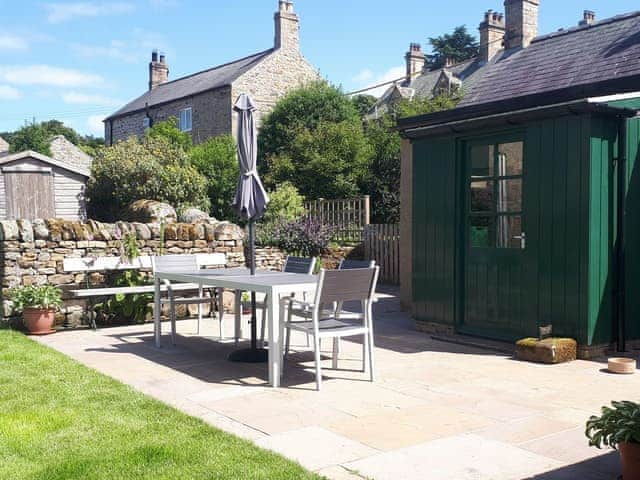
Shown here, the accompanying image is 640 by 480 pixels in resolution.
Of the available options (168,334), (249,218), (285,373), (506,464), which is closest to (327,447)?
(506,464)

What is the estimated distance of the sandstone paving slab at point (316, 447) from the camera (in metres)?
3.89

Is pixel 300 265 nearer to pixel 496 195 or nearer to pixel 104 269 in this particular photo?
pixel 496 195

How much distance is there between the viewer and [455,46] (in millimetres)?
53062

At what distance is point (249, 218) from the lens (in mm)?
7109

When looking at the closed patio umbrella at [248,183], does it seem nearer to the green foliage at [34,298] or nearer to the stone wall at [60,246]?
the green foliage at [34,298]

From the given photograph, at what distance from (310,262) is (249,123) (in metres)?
1.69

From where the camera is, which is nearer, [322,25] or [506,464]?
[506,464]

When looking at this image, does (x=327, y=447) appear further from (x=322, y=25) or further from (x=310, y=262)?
(x=322, y=25)

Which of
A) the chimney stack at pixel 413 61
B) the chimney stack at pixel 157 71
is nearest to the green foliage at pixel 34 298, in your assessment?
the chimney stack at pixel 157 71

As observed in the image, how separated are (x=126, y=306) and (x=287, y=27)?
2121 cm

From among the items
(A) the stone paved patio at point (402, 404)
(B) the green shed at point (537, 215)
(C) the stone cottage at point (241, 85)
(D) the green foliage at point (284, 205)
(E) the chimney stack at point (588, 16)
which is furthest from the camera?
(E) the chimney stack at point (588, 16)

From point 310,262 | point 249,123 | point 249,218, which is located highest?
point 249,123

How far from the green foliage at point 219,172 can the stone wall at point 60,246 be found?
980 cm

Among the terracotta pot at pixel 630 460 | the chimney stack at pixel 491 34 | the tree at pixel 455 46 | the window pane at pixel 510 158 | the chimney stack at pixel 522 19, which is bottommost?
the terracotta pot at pixel 630 460
